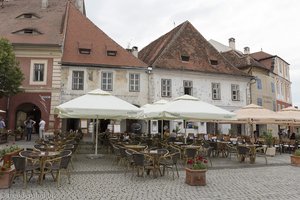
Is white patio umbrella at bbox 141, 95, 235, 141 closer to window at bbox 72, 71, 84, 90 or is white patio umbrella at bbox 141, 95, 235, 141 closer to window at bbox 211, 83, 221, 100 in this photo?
window at bbox 72, 71, 84, 90

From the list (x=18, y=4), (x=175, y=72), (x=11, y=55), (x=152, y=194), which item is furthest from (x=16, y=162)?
(x=18, y=4)

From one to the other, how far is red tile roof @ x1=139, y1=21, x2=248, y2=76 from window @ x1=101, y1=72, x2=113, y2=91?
147 inches

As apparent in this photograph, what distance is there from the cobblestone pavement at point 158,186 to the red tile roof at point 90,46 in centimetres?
1427

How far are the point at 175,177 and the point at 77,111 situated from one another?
4.34 metres

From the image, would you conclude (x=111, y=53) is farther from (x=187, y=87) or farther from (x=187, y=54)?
(x=187, y=87)

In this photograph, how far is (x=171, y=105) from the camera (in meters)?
11.5

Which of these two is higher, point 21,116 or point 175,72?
point 175,72

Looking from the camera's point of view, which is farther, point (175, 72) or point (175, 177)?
point (175, 72)

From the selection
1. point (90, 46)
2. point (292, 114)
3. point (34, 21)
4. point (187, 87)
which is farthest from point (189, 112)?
point (34, 21)

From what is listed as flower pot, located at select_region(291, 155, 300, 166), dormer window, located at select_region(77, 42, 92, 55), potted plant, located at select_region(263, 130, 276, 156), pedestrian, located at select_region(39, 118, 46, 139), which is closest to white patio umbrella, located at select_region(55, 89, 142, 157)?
flower pot, located at select_region(291, 155, 300, 166)

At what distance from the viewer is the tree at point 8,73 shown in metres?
18.9

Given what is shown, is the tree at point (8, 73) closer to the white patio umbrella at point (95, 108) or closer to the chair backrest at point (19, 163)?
the white patio umbrella at point (95, 108)

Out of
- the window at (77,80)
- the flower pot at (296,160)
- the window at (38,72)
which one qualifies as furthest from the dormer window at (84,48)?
the flower pot at (296,160)

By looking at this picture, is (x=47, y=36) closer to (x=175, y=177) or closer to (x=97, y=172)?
(x=97, y=172)
